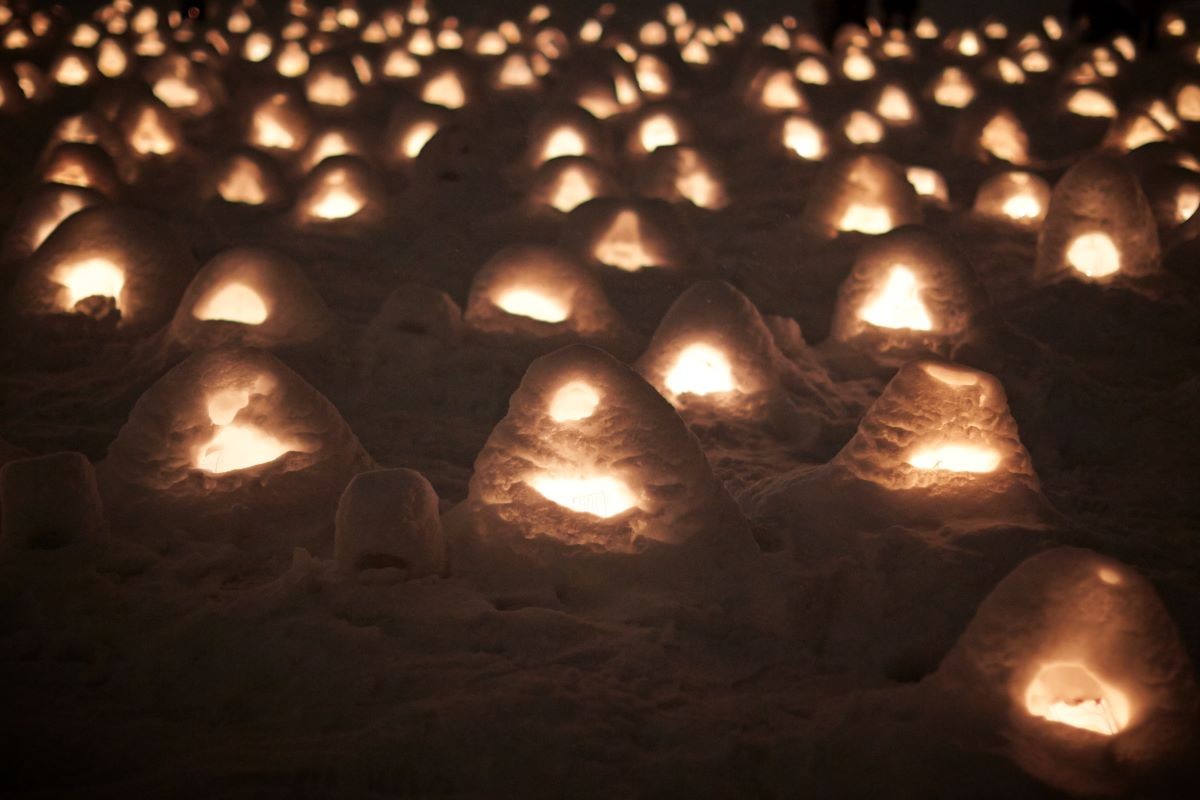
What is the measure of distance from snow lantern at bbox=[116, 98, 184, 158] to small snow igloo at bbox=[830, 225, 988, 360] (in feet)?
21.1

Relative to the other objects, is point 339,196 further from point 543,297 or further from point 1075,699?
point 1075,699

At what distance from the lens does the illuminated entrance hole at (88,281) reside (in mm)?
6508

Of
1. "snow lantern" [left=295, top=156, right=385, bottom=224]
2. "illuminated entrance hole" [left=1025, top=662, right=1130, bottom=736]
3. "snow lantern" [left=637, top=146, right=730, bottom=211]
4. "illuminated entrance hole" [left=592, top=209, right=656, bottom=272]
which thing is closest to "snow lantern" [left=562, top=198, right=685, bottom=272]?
"illuminated entrance hole" [left=592, top=209, right=656, bottom=272]

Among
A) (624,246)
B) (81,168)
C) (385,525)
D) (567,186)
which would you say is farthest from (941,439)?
(81,168)

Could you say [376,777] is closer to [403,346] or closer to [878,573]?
[878,573]

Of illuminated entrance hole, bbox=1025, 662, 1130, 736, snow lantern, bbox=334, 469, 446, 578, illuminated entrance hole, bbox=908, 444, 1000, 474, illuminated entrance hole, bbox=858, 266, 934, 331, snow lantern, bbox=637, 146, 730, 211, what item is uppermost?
snow lantern, bbox=637, 146, 730, 211

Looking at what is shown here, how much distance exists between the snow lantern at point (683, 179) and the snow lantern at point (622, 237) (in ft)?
4.29

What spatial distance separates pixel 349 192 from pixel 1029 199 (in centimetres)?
549

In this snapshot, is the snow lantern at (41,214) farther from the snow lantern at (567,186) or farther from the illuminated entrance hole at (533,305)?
the snow lantern at (567,186)

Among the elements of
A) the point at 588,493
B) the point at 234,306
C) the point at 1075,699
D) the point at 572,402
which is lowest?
the point at 1075,699

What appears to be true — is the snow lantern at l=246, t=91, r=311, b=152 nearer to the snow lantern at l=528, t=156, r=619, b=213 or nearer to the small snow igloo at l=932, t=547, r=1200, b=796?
the snow lantern at l=528, t=156, r=619, b=213

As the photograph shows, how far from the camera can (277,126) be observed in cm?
1030

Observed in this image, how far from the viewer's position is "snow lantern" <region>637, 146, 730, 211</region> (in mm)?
9094

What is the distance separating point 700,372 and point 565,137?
439cm
